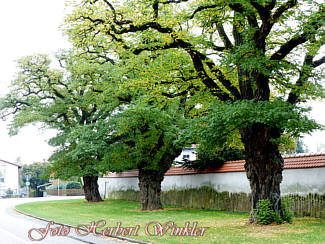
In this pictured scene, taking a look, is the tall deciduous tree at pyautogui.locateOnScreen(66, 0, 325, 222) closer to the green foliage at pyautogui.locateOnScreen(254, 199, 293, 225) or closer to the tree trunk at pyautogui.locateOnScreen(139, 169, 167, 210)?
the green foliage at pyautogui.locateOnScreen(254, 199, 293, 225)

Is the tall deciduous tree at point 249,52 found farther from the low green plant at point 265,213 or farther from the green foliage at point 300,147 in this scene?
the green foliage at point 300,147

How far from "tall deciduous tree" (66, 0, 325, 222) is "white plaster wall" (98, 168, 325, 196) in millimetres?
3353

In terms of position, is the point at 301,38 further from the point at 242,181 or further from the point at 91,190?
the point at 91,190

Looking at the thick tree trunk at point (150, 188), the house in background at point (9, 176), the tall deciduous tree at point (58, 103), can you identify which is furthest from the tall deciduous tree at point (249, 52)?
the house in background at point (9, 176)

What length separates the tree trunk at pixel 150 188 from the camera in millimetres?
23516

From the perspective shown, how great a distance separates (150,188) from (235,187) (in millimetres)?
5089

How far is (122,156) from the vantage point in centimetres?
2331

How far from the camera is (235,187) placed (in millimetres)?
21906

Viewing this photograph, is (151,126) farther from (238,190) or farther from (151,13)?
(151,13)

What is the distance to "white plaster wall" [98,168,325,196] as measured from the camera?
679 inches

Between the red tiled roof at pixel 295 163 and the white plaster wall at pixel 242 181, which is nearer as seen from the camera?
the white plaster wall at pixel 242 181

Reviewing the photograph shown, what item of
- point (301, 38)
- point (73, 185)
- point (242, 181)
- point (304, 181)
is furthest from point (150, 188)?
point (73, 185)

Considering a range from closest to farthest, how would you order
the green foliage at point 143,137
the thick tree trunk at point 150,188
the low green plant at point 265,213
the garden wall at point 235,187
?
the low green plant at point 265,213, the garden wall at point 235,187, the green foliage at point 143,137, the thick tree trunk at point 150,188

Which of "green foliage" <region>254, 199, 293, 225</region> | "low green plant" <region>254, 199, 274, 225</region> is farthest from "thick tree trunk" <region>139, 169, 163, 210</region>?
"low green plant" <region>254, 199, 274, 225</region>
